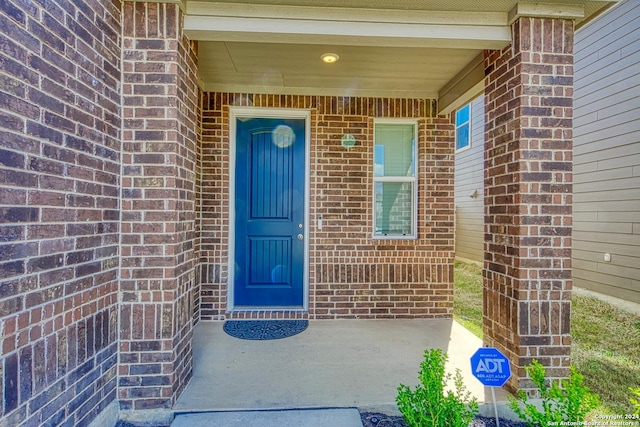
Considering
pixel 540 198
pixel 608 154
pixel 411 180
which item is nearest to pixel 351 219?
pixel 411 180

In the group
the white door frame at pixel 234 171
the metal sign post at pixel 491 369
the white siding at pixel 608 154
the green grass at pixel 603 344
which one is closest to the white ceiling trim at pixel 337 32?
the white door frame at pixel 234 171

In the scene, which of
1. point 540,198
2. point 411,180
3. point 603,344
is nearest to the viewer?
point 540,198

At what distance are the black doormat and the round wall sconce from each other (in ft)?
6.80

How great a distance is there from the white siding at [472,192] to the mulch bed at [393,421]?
630cm

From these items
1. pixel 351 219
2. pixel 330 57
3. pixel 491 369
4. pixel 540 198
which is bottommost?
pixel 491 369

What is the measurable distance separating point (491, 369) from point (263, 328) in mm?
2357

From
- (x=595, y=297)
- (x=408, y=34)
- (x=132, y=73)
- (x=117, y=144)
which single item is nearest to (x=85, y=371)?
(x=117, y=144)

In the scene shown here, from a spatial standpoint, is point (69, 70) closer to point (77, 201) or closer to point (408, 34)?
point (77, 201)

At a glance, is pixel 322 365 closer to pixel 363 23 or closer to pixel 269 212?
pixel 269 212

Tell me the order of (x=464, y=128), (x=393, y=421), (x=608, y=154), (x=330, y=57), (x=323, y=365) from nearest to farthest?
(x=393, y=421) → (x=323, y=365) → (x=330, y=57) → (x=608, y=154) → (x=464, y=128)

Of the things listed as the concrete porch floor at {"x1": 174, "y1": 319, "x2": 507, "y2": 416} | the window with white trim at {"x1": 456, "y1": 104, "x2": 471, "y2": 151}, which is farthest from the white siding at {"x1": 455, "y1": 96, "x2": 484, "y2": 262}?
the concrete porch floor at {"x1": 174, "y1": 319, "x2": 507, "y2": 416}

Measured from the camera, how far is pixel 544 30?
238 centimetres

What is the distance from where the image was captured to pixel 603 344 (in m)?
3.37

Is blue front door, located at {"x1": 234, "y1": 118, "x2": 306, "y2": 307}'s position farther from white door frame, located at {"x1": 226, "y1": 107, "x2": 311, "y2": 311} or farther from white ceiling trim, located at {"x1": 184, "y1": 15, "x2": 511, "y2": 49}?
white ceiling trim, located at {"x1": 184, "y1": 15, "x2": 511, "y2": 49}
